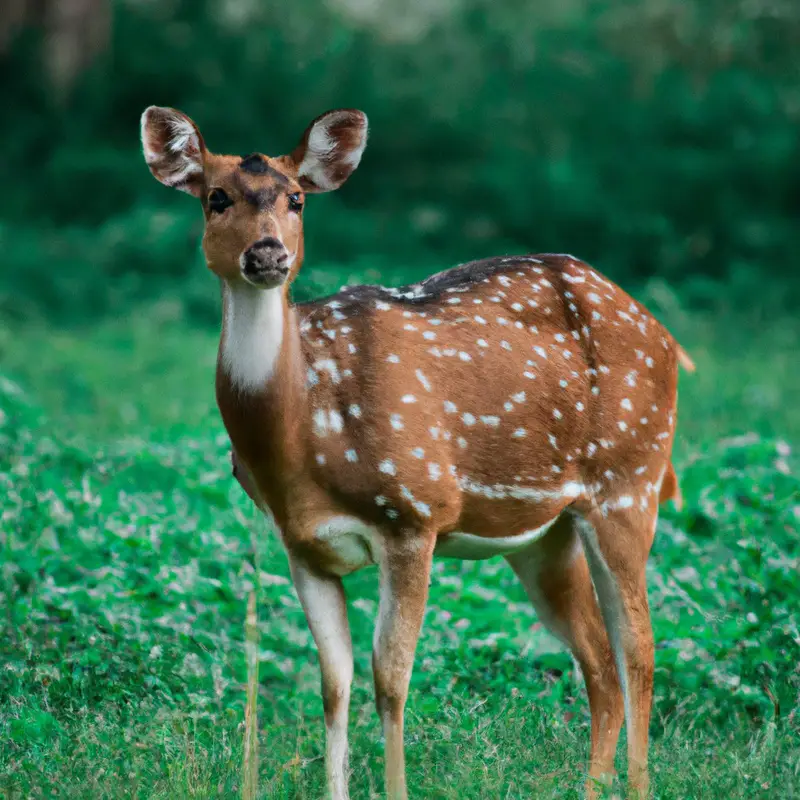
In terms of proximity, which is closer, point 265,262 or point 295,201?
point 265,262

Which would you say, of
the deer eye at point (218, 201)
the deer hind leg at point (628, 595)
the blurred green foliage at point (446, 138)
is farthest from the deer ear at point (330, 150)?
the blurred green foliage at point (446, 138)

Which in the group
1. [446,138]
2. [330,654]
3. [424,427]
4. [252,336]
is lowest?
[330,654]

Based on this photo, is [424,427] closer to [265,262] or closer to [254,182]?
[265,262]

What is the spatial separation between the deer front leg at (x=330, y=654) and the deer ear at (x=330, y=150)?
1269 millimetres

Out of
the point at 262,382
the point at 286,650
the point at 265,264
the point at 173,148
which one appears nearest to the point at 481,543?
the point at 262,382

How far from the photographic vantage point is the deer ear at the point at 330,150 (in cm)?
471

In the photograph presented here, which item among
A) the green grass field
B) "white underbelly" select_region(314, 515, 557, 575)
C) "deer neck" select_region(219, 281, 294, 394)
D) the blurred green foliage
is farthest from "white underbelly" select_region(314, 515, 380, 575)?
the blurred green foliage

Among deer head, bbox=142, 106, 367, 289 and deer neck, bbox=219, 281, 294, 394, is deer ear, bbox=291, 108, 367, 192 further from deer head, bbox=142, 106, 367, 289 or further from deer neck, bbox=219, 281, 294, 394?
deer neck, bbox=219, 281, 294, 394

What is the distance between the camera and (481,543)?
15.8 ft

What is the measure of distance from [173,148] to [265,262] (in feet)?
2.25

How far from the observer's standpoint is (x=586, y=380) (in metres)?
5.00

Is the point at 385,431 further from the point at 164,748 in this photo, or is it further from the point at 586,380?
the point at 164,748

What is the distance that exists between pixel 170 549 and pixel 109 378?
533cm

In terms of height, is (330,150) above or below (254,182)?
above
